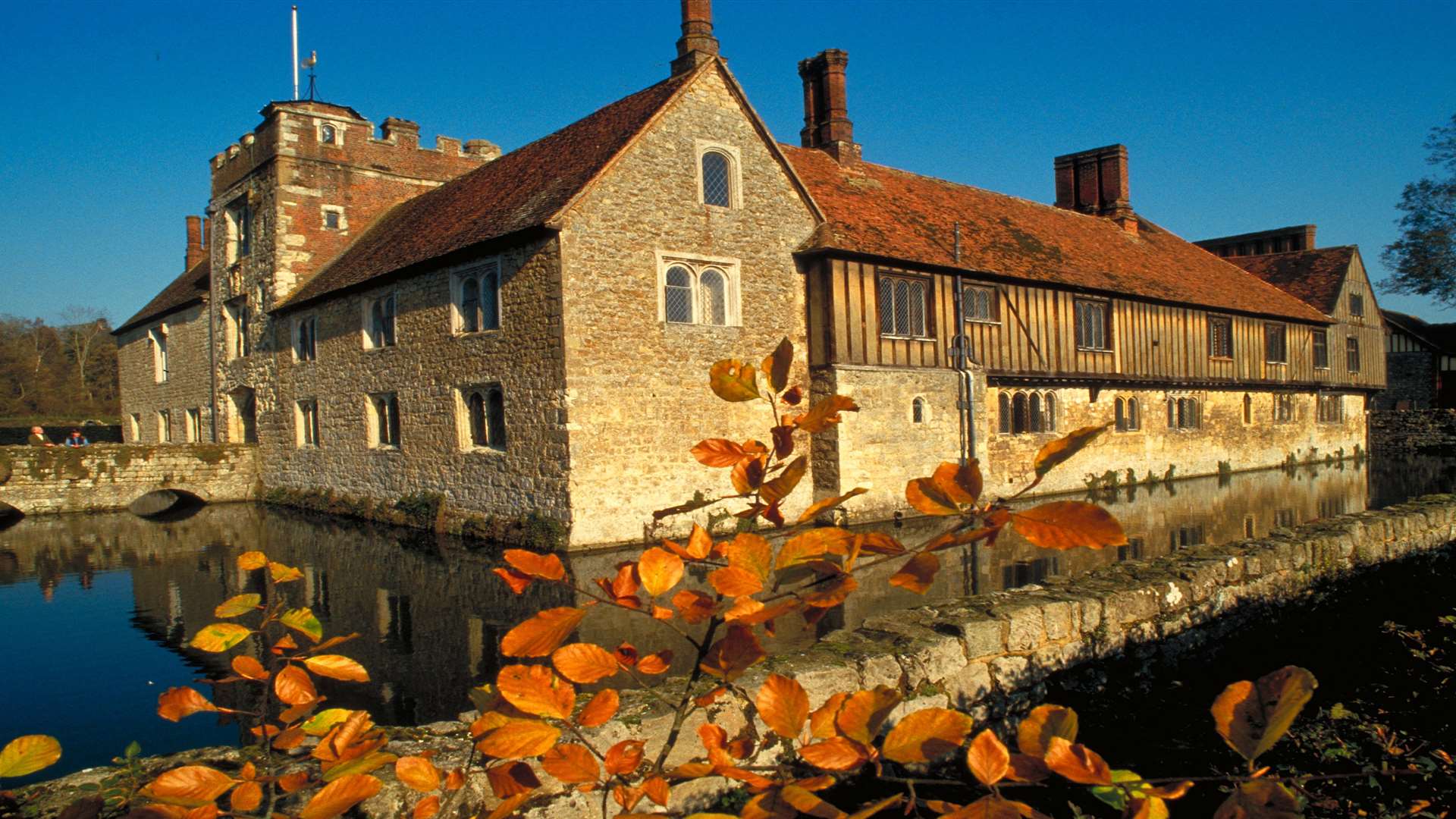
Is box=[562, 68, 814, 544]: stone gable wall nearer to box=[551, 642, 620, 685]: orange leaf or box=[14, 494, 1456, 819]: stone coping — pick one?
box=[14, 494, 1456, 819]: stone coping

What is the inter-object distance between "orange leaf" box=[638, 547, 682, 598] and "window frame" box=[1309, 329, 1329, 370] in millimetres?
33212

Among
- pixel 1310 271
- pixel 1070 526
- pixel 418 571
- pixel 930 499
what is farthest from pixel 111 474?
pixel 1310 271

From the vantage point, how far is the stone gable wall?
47.3ft

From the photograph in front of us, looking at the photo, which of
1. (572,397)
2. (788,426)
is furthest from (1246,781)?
(572,397)

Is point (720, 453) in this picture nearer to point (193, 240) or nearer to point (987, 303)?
point (987, 303)

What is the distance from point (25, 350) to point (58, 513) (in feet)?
134

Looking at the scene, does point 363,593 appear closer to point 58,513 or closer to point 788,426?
point 788,426

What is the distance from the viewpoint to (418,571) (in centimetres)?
1314

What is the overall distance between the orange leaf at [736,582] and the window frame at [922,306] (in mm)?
15933

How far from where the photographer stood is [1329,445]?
102 ft

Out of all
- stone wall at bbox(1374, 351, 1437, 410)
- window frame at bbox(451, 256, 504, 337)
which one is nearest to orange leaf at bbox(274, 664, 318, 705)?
window frame at bbox(451, 256, 504, 337)

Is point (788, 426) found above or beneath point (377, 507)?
above

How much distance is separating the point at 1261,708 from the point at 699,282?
47.8 ft

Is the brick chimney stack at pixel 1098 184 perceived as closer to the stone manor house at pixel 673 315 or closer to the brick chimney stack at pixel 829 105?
the stone manor house at pixel 673 315
